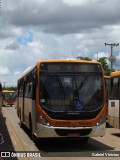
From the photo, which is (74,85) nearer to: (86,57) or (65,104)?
(65,104)

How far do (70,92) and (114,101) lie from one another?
5.17m

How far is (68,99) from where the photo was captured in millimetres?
14945

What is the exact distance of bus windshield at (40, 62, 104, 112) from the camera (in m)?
14.9

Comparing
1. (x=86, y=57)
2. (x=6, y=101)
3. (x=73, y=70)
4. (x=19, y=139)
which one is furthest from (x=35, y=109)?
(x=86, y=57)

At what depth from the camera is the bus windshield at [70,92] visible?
585 inches

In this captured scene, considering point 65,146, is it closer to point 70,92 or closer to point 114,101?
point 70,92

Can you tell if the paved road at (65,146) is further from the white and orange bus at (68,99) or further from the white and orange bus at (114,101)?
the white and orange bus at (114,101)

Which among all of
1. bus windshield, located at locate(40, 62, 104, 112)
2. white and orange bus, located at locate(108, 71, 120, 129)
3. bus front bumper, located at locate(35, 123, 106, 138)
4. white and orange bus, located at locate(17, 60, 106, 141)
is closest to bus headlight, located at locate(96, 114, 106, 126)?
white and orange bus, located at locate(17, 60, 106, 141)

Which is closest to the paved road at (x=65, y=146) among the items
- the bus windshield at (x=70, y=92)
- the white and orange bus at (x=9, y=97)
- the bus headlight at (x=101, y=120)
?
the bus headlight at (x=101, y=120)

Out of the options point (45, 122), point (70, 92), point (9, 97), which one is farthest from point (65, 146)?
point (9, 97)

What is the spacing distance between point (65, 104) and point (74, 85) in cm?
73

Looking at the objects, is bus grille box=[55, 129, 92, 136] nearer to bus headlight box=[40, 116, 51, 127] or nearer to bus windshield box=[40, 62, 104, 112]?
bus headlight box=[40, 116, 51, 127]

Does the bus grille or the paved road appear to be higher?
the bus grille

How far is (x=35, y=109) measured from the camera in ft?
50.1
